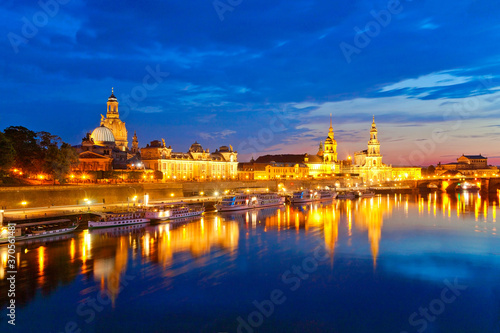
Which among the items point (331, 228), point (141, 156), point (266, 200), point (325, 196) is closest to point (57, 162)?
point (266, 200)

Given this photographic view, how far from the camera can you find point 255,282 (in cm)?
2480

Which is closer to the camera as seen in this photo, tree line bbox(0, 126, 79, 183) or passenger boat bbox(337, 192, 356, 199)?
tree line bbox(0, 126, 79, 183)

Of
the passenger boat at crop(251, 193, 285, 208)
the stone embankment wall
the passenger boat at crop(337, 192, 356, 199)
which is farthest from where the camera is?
the passenger boat at crop(337, 192, 356, 199)

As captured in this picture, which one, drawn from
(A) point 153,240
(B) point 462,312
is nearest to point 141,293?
(A) point 153,240

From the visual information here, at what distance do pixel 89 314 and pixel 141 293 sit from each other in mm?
3119

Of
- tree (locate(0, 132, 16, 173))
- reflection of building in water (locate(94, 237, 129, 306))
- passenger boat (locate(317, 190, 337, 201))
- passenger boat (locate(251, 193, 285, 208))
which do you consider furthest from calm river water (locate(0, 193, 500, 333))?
passenger boat (locate(317, 190, 337, 201))

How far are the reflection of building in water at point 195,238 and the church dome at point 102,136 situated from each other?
4722 centimetres

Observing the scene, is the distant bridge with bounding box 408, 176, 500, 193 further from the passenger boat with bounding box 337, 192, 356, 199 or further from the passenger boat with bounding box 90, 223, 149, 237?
the passenger boat with bounding box 90, 223, 149, 237

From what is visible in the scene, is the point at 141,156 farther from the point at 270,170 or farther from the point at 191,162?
the point at 270,170

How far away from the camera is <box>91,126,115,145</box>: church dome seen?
86562mm

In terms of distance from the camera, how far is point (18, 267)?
2638cm

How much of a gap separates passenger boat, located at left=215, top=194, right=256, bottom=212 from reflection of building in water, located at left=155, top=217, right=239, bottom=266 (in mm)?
11272

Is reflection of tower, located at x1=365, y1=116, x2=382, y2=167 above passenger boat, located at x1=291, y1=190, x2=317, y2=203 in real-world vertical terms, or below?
above

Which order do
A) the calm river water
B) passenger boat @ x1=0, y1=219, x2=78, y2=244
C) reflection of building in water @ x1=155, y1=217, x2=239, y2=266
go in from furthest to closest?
1. passenger boat @ x1=0, y1=219, x2=78, y2=244
2. reflection of building in water @ x1=155, y1=217, x2=239, y2=266
3. the calm river water
